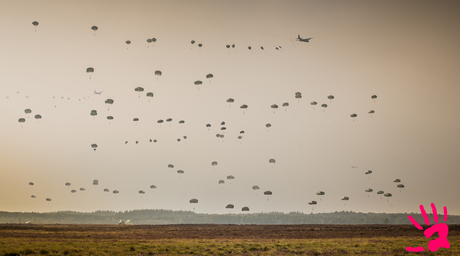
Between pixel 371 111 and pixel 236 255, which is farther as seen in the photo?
pixel 371 111

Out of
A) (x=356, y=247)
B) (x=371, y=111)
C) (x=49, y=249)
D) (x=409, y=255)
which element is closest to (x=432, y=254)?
(x=409, y=255)

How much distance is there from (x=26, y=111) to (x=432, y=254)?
2976 inches

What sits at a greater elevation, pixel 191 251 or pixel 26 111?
pixel 26 111

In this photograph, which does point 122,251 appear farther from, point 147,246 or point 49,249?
point 49,249

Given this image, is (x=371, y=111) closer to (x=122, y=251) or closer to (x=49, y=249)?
(x=122, y=251)

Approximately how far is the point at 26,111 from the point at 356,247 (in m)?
68.3

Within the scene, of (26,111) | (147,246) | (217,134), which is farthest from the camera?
(217,134)

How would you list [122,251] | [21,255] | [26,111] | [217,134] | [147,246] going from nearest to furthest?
1. [21,255]
2. [122,251]
3. [147,246]
4. [26,111]
5. [217,134]

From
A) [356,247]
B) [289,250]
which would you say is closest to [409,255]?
[356,247]

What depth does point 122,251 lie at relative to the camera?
37.7 metres

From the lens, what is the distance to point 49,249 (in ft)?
124

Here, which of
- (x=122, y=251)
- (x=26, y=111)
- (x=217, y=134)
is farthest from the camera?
(x=217, y=134)

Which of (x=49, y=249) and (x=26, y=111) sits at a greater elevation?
(x=26, y=111)

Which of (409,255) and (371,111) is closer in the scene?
(409,255)
